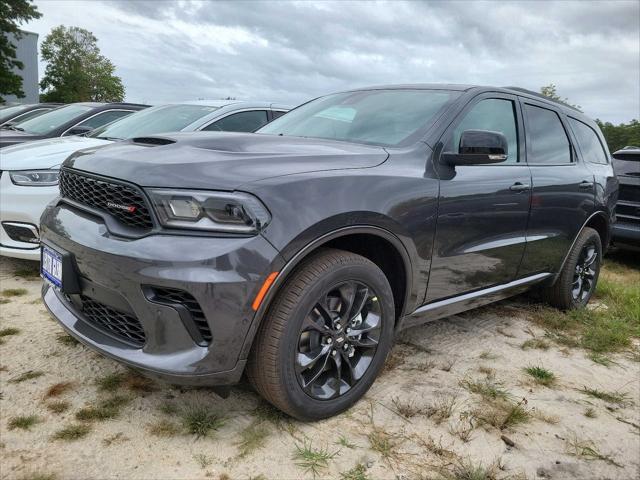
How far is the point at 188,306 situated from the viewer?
1.98 meters

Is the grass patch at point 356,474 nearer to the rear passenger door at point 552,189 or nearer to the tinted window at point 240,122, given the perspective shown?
the rear passenger door at point 552,189

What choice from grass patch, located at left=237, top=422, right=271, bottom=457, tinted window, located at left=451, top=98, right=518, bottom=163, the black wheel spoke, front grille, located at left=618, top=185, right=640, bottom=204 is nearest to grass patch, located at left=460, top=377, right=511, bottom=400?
the black wheel spoke

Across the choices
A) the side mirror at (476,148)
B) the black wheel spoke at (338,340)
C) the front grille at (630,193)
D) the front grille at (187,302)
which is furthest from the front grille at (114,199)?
the front grille at (630,193)

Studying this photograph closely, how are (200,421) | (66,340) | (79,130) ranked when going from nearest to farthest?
(200,421), (66,340), (79,130)

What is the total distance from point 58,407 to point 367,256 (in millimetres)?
1585

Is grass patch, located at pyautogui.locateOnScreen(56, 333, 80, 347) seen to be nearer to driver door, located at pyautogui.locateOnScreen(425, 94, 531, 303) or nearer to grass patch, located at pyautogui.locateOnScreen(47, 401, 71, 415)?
grass patch, located at pyautogui.locateOnScreen(47, 401, 71, 415)

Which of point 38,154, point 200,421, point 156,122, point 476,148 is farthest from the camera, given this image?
point 156,122

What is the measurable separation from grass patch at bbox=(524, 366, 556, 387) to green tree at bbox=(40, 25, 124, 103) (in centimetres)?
6540

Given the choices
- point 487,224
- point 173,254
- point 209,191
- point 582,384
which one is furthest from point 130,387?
point 582,384

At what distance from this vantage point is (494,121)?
332 centimetres

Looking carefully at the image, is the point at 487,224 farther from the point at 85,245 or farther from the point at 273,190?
the point at 85,245

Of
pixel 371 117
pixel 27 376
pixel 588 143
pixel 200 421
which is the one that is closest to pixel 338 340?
pixel 200 421

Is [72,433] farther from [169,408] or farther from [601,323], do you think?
[601,323]

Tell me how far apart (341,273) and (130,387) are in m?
1.22
